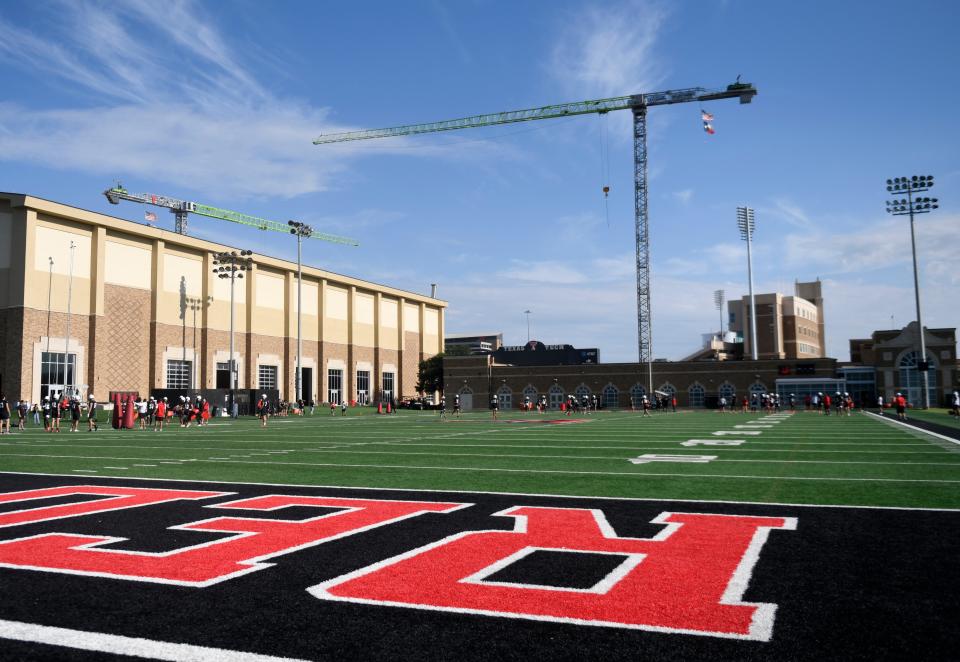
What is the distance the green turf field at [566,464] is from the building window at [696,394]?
50906mm

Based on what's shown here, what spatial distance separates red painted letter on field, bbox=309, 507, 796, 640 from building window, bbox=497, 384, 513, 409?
238ft

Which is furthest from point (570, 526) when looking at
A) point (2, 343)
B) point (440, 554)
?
point (2, 343)

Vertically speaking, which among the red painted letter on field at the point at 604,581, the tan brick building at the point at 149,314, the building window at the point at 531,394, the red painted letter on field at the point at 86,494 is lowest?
the red painted letter on field at the point at 604,581

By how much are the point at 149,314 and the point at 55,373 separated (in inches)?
353

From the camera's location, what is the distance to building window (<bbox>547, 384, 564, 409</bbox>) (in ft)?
252

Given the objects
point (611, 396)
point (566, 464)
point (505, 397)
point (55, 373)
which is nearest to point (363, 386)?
point (505, 397)

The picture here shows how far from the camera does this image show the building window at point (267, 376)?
226ft

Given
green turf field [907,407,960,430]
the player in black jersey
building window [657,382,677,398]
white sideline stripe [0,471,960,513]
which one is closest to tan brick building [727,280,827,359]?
building window [657,382,677,398]

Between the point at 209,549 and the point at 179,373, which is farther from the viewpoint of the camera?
the point at 179,373

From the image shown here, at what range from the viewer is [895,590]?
5.08 m

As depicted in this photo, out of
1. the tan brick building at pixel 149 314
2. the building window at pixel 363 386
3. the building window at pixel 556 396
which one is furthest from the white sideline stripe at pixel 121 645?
the building window at pixel 363 386

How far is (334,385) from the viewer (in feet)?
260

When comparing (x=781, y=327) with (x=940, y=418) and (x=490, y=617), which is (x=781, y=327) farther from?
(x=490, y=617)

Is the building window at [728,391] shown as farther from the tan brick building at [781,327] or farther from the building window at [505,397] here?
the tan brick building at [781,327]
